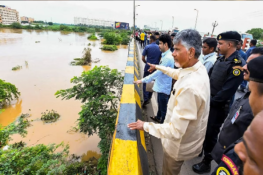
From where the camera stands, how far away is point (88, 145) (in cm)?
335

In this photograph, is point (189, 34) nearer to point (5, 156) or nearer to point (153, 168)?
point (153, 168)

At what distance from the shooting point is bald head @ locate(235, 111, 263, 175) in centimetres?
46

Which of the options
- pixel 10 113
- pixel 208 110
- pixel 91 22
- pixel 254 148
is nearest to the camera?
pixel 254 148

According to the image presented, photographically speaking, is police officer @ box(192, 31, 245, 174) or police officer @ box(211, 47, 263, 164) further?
police officer @ box(192, 31, 245, 174)

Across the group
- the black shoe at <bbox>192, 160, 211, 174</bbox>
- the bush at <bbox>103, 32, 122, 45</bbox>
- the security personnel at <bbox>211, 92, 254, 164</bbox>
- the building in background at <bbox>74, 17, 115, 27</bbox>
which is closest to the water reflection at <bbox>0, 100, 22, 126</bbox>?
the black shoe at <bbox>192, 160, 211, 174</bbox>

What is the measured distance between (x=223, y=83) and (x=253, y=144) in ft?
5.72

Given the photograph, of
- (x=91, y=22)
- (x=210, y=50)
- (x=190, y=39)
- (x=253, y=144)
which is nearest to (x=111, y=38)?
(x=210, y=50)

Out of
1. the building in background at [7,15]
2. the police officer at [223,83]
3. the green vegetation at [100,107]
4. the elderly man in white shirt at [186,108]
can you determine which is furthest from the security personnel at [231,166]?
the building in background at [7,15]

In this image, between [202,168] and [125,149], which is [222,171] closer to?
[125,149]

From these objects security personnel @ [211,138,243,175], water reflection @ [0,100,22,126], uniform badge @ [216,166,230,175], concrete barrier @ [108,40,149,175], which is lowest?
water reflection @ [0,100,22,126]

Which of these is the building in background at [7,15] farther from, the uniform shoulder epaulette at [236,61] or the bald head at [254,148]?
the bald head at [254,148]

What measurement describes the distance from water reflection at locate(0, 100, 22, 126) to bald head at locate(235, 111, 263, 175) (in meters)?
5.87

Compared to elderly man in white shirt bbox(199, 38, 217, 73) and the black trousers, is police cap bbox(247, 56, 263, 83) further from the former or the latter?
elderly man in white shirt bbox(199, 38, 217, 73)

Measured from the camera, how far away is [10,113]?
4.98 meters
